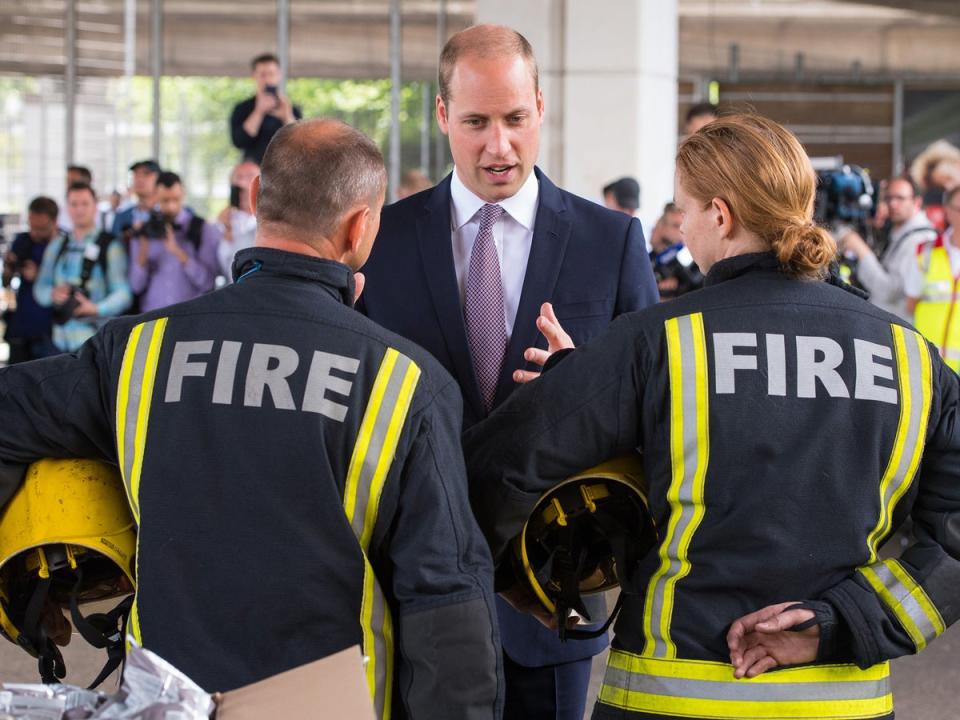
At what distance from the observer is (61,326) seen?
936 centimetres

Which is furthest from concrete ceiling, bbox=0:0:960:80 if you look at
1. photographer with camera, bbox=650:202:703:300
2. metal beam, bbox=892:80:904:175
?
photographer with camera, bbox=650:202:703:300

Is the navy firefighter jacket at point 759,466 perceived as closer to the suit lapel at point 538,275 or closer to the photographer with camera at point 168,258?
the suit lapel at point 538,275

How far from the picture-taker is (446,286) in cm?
307

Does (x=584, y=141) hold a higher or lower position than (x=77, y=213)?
higher

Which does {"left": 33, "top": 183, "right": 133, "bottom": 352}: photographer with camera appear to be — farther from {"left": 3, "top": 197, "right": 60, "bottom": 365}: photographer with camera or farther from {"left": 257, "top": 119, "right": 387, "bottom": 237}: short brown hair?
{"left": 257, "top": 119, "right": 387, "bottom": 237}: short brown hair

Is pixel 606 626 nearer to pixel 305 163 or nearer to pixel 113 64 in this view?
pixel 305 163

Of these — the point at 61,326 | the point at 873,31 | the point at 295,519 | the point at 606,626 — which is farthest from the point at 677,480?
the point at 873,31

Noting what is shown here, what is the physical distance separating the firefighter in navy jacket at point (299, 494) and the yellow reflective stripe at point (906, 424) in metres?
0.71

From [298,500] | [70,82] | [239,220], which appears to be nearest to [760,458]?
[298,500]

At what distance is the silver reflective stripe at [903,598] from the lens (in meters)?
2.44

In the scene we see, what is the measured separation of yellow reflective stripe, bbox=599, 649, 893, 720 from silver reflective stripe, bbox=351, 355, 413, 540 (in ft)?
1.88

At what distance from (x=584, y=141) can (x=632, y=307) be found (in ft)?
30.7

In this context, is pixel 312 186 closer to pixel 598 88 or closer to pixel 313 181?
pixel 313 181

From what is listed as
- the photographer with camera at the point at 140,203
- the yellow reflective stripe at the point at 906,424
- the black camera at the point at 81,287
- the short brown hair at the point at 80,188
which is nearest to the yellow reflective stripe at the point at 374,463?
the yellow reflective stripe at the point at 906,424
